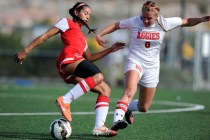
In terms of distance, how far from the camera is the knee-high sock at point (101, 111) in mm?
9838

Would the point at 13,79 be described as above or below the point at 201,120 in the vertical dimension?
below

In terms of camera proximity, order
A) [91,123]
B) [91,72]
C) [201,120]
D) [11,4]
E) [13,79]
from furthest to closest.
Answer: [11,4] → [13,79] → [201,120] → [91,123] → [91,72]

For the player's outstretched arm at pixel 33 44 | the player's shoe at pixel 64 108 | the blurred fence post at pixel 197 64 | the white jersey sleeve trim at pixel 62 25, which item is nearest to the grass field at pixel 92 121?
the player's shoe at pixel 64 108

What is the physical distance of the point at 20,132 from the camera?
10.4 m

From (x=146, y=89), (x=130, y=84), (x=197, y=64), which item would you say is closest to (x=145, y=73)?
(x=146, y=89)

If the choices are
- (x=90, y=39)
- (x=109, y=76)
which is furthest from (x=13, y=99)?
(x=90, y=39)

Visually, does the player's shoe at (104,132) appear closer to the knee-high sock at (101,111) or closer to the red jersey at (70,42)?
the knee-high sock at (101,111)

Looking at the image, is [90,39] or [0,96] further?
[90,39]

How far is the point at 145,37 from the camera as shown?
35.8ft

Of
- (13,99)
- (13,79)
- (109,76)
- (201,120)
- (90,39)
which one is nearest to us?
(201,120)

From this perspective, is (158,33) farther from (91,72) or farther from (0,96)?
(0,96)

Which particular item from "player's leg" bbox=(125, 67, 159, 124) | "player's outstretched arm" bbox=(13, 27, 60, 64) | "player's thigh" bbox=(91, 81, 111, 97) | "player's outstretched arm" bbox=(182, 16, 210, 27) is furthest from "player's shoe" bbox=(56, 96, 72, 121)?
"player's outstretched arm" bbox=(182, 16, 210, 27)

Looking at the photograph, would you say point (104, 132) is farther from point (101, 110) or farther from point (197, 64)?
point (197, 64)

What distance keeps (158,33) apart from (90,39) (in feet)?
80.5
